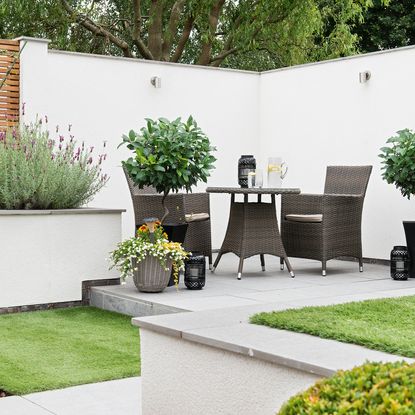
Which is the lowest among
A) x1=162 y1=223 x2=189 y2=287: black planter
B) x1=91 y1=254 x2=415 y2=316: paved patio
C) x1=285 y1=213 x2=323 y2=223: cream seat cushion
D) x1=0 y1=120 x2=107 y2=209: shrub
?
x1=91 y1=254 x2=415 y2=316: paved patio

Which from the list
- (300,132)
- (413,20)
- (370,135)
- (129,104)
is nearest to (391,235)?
(370,135)

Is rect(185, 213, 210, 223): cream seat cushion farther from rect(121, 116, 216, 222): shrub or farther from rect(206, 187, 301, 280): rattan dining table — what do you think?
rect(121, 116, 216, 222): shrub

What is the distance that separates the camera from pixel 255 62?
1536cm

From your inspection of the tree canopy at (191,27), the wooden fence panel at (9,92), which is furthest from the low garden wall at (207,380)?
the tree canopy at (191,27)

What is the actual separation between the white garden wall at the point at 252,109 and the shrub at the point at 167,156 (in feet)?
7.28

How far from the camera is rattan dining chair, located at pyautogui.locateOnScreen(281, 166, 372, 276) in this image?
23.3 feet

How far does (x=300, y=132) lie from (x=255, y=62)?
6.41m

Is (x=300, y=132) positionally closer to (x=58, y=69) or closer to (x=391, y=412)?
(x=58, y=69)

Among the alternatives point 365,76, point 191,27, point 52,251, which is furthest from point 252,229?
point 191,27

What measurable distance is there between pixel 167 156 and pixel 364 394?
14.7 feet

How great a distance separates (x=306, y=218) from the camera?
7203 millimetres

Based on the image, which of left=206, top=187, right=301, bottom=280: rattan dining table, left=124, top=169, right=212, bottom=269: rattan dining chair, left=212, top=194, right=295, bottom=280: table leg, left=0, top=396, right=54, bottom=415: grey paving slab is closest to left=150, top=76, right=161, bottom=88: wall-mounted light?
left=124, top=169, right=212, bottom=269: rattan dining chair

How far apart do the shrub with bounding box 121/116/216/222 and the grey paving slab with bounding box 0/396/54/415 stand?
106 inches

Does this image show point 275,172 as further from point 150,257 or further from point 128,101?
point 128,101
